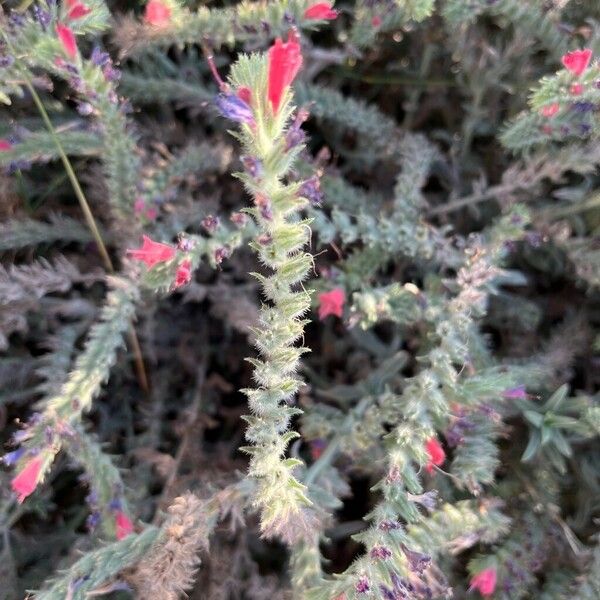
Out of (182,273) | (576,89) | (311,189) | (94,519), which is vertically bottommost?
(94,519)

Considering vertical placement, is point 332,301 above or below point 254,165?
below

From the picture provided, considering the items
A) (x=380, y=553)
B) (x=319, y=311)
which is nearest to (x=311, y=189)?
(x=319, y=311)

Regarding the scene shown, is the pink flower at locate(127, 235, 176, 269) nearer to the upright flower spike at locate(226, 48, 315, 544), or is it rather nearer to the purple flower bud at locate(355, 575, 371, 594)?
the upright flower spike at locate(226, 48, 315, 544)

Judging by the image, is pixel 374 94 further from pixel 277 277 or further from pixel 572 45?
pixel 277 277

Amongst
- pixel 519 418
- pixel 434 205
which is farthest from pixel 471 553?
pixel 434 205

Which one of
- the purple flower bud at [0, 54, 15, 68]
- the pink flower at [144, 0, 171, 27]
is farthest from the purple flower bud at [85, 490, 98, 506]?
the pink flower at [144, 0, 171, 27]

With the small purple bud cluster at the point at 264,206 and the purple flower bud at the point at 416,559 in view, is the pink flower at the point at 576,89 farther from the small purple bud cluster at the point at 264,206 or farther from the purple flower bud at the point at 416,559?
the purple flower bud at the point at 416,559

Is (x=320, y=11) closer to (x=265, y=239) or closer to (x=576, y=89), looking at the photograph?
(x=576, y=89)
